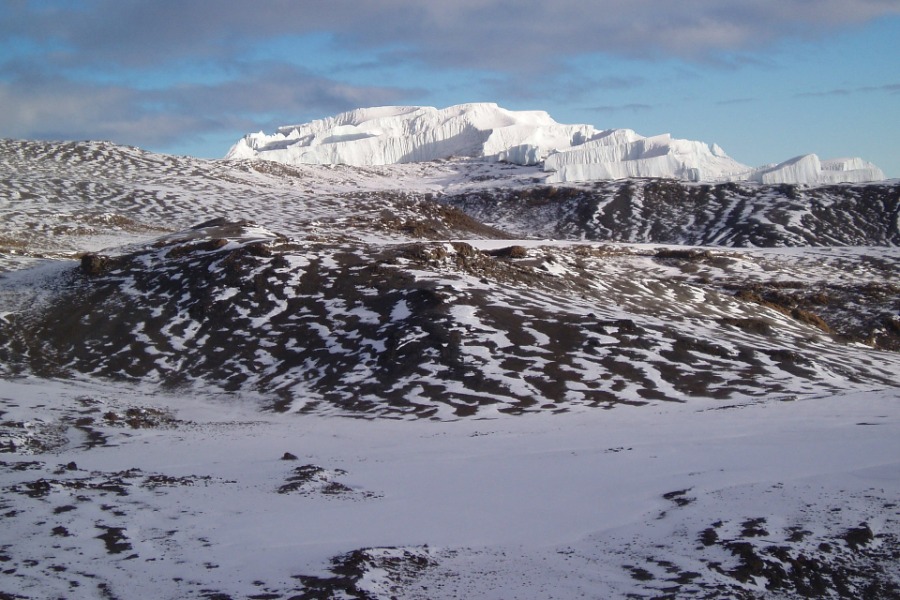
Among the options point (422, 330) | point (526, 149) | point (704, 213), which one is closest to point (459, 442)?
point (422, 330)

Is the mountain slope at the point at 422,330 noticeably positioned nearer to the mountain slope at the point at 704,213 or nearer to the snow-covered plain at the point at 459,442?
the snow-covered plain at the point at 459,442

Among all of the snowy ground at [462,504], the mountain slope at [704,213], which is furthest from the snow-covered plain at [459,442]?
the mountain slope at [704,213]

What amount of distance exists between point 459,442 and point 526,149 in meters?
133

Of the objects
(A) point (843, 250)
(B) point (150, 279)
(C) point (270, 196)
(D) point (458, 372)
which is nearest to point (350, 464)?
(D) point (458, 372)

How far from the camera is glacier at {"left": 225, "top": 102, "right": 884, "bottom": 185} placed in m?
120

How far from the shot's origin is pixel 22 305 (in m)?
31.3

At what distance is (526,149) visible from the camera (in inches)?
5704

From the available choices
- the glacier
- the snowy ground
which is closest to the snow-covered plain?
the snowy ground

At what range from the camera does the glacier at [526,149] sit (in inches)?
4737

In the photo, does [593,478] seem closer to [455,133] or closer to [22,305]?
[22,305]

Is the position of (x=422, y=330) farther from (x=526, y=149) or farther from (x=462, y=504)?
(x=526, y=149)

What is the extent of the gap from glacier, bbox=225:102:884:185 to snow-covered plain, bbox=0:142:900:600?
81.9 metres

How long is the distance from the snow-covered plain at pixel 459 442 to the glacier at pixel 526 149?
81.9 m

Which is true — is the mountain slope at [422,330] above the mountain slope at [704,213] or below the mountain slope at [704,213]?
below
